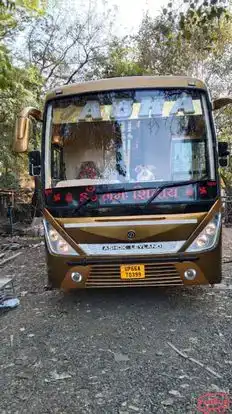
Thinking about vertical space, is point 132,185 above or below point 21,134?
below

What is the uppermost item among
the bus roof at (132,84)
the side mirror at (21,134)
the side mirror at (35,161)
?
the bus roof at (132,84)

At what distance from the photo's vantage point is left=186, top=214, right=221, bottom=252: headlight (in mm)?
5695

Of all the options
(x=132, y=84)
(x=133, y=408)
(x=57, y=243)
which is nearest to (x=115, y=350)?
(x=133, y=408)

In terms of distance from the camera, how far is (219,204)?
579 centimetres

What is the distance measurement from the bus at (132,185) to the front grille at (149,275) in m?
0.01

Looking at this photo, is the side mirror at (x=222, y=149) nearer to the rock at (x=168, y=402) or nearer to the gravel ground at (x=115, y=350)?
the gravel ground at (x=115, y=350)

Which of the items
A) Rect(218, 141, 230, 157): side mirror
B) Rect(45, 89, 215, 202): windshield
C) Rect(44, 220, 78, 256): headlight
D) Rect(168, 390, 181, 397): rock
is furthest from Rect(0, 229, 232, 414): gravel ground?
Rect(218, 141, 230, 157): side mirror

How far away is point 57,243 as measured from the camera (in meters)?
5.87

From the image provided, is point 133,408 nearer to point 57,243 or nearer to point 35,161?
point 57,243

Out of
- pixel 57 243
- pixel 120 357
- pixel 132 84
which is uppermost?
pixel 132 84

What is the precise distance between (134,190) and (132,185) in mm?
67

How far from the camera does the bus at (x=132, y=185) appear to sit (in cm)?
568

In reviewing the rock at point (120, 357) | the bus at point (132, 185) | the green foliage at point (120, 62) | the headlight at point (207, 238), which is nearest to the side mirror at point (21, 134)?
the bus at point (132, 185)

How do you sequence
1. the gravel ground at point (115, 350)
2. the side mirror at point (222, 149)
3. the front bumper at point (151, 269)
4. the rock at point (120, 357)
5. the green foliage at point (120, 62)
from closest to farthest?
the gravel ground at point (115, 350)
the rock at point (120, 357)
the front bumper at point (151, 269)
the side mirror at point (222, 149)
the green foliage at point (120, 62)
